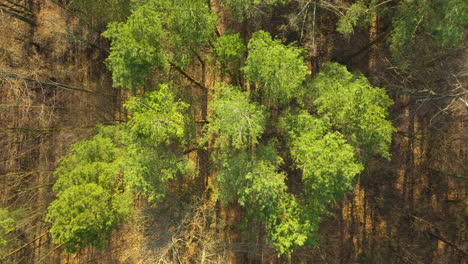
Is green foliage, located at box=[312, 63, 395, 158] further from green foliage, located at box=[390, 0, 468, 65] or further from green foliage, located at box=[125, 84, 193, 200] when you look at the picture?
green foliage, located at box=[125, 84, 193, 200]

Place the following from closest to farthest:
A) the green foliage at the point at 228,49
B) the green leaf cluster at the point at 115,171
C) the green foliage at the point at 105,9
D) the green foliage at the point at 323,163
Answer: the green foliage at the point at 323,163 → the green leaf cluster at the point at 115,171 → the green foliage at the point at 228,49 → the green foliage at the point at 105,9

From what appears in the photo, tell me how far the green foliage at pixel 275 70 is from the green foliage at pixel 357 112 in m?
1.05

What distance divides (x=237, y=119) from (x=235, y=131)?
0.39 m

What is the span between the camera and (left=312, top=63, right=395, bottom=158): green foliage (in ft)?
31.0

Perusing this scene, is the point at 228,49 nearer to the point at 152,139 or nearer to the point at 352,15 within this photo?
the point at 152,139

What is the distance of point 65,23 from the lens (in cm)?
1424

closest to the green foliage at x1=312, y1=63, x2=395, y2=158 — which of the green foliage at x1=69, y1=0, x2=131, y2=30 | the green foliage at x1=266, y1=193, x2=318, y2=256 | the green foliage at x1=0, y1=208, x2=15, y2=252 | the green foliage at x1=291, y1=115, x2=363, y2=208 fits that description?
the green foliage at x1=291, y1=115, x2=363, y2=208

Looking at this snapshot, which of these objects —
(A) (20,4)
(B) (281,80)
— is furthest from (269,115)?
(A) (20,4)

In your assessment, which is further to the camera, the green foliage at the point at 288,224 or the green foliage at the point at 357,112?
the green foliage at the point at 288,224

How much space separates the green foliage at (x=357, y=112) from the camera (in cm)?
945

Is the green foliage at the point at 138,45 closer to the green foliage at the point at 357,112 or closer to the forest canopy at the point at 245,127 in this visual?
the forest canopy at the point at 245,127

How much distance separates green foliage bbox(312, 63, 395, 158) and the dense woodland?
5 centimetres

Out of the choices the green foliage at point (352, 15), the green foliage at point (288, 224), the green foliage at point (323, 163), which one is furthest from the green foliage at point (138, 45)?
the green foliage at point (352, 15)

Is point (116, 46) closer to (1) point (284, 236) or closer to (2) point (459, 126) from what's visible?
(1) point (284, 236)
